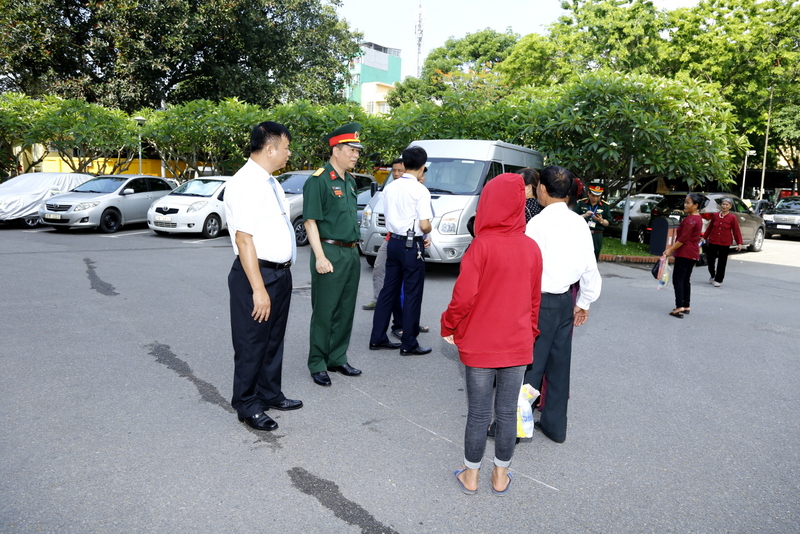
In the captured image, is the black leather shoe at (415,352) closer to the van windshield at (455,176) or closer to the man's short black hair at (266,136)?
the man's short black hair at (266,136)

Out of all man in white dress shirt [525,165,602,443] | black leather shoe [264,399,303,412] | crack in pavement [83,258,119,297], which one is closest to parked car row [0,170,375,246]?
crack in pavement [83,258,119,297]

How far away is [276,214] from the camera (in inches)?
153

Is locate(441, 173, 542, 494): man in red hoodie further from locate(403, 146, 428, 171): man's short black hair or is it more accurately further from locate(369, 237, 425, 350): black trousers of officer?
locate(403, 146, 428, 171): man's short black hair

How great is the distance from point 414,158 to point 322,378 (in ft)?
7.36

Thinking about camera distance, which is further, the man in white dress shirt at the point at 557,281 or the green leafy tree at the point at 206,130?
the green leafy tree at the point at 206,130

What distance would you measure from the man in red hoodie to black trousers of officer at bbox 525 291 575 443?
655mm

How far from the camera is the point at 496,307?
3104 mm

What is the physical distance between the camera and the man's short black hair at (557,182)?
153 inches

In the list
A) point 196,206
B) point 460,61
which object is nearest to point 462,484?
point 196,206

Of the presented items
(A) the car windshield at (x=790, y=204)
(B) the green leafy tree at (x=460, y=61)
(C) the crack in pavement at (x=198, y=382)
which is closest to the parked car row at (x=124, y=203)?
(C) the crack in pavement at (x=198, y=382)

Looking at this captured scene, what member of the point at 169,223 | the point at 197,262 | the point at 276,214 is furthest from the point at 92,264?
the point at 276,214

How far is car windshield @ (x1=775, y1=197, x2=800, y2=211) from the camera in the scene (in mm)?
21477

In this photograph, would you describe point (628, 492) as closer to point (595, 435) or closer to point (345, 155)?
point (595, 435)

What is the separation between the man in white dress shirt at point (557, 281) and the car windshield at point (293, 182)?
1102 cm
